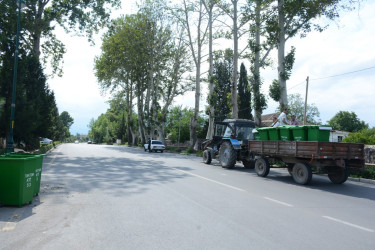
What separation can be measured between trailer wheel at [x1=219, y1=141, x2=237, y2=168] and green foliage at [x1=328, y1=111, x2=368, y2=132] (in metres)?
68.5

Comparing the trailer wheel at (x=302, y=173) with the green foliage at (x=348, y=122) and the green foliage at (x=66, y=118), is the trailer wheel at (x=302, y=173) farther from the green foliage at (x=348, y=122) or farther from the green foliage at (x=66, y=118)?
the green foliage at (x=66, y=118)

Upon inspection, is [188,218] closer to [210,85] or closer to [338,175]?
[338,175]

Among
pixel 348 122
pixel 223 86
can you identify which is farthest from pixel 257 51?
pixel 348 122

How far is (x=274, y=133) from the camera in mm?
12164

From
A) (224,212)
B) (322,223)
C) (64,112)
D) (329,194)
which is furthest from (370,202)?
(64,112)

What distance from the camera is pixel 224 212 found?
645cm

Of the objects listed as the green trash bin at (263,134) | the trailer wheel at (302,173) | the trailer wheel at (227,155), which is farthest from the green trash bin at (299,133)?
the trailer wheel at (227,155)

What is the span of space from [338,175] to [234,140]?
17.2ft

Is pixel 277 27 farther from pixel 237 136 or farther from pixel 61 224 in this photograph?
pixel 61 224

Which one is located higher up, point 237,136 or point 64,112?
point 64,112

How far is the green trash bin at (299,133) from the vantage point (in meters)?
10.8

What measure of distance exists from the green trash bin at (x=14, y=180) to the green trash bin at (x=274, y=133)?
8.68 meters

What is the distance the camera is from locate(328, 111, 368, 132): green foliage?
76250 mm

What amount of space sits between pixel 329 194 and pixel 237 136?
22.3 ft
